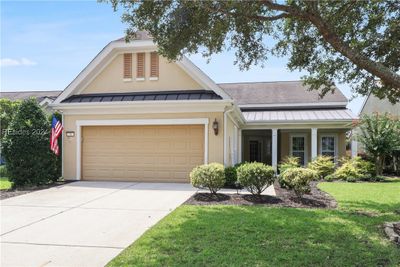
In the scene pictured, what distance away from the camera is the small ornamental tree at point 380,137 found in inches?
643

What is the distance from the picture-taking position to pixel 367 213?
7906 millimetres

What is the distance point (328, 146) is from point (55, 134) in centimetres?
1457

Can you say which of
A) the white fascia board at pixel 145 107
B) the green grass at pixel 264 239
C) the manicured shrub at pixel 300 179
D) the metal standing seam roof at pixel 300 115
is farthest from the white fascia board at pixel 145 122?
the metal standing seam roof at pixel 300 115

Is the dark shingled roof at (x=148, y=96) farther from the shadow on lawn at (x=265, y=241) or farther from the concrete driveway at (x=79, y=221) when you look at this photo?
the shadow on lawn at (x=265, y=241)

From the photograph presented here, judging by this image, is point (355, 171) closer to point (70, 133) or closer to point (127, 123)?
point (127, 123)

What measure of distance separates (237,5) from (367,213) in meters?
5.46

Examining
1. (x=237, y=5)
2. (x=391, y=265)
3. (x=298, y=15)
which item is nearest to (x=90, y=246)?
(x=391, y=265)

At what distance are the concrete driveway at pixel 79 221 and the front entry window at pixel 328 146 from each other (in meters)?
11.0

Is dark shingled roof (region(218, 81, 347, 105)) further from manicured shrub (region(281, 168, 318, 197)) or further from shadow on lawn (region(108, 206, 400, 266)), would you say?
shadow on lawn (region(108, 206, 400, 266))

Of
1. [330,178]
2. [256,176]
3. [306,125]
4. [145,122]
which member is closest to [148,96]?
[145,122]

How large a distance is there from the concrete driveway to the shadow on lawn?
0.58 meters

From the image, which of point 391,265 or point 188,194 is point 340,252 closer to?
point 391,265

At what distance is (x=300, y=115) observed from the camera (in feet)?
61.3

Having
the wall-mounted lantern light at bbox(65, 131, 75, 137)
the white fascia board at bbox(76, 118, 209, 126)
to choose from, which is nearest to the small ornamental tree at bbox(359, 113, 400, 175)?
the white fascia board at bbox(76, 118, 209, 126)
